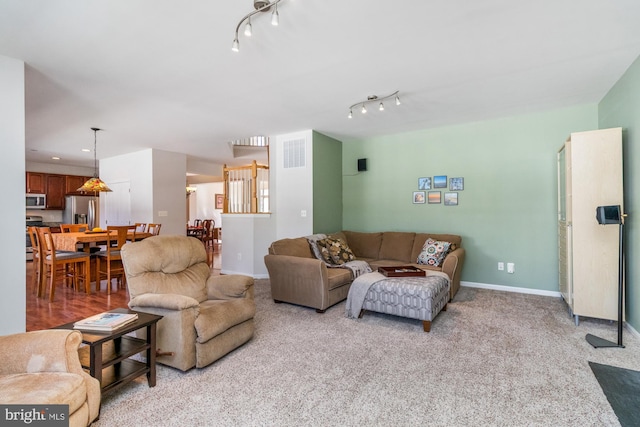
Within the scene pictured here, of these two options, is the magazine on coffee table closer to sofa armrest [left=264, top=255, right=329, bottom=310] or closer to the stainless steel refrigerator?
sofa armrest [left=264, top=255, right=329, bottom=310]

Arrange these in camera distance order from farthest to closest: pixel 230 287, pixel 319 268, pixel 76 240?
pixel 76 240 → pixel 319 268 → pixel 230 287

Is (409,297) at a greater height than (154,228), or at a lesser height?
lesser

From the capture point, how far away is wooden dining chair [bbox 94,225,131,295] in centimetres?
470

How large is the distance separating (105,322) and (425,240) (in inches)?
162

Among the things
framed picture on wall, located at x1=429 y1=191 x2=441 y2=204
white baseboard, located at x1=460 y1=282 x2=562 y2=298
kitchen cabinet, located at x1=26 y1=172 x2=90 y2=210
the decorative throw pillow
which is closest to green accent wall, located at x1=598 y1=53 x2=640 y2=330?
white baseboard, located at x1=460 y1=282 x2=562 y2=298

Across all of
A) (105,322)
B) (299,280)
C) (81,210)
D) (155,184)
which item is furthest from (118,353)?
(81,210)

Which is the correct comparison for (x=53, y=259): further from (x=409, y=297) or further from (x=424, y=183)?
(x=424, y=183)

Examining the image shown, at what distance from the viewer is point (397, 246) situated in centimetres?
492

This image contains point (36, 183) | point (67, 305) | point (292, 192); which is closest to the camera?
point (67, 305)

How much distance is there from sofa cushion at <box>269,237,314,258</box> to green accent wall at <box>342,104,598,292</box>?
182cm

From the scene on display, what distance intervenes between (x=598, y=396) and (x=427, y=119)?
11.8 feet

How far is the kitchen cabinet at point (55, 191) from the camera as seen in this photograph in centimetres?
798

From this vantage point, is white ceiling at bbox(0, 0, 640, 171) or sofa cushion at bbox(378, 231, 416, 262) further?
sofa cushion at bbox(378, 231, 416, 262)

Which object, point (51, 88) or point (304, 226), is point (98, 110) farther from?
point (304, 226)
